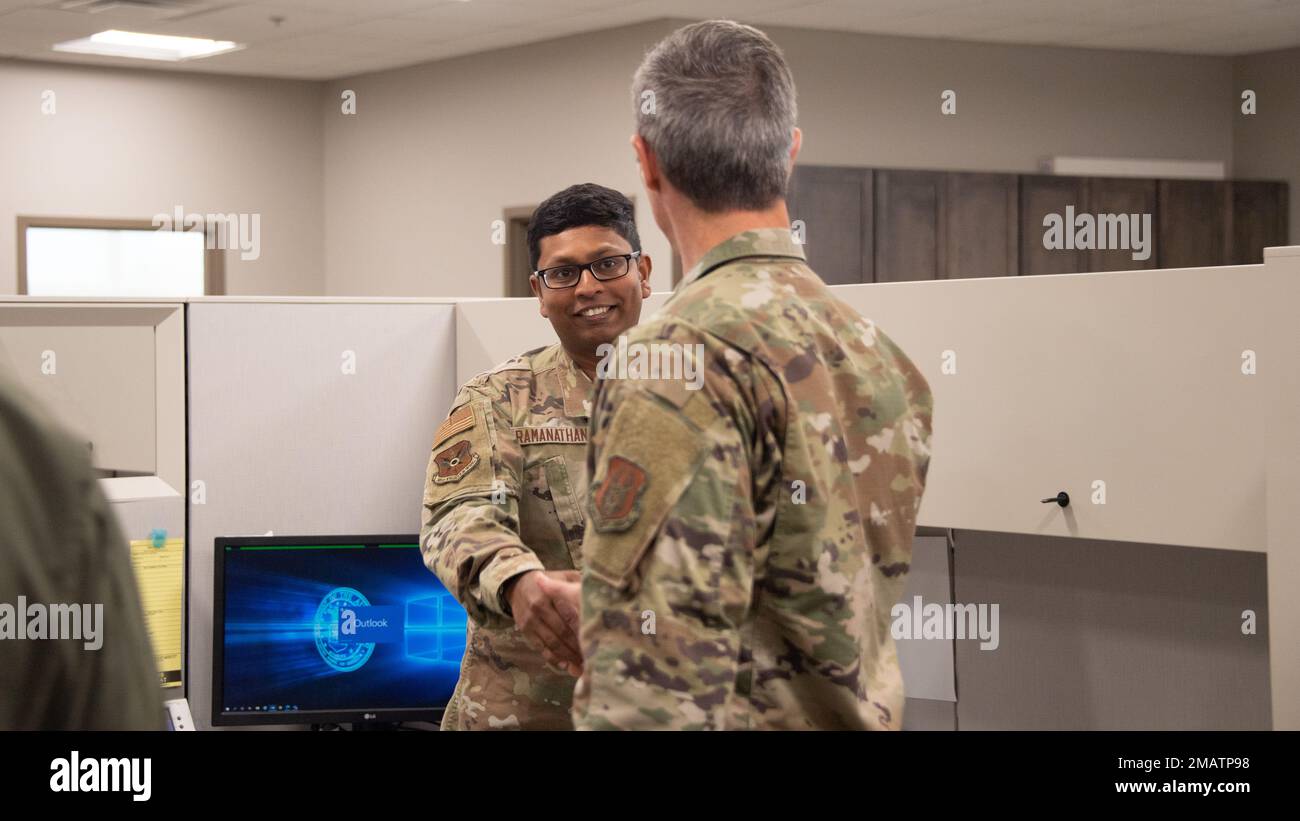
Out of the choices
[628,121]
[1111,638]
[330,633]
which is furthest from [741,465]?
[628,121]

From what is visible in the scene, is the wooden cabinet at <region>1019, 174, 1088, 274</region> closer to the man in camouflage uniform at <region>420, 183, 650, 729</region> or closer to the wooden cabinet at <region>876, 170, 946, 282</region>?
the wooden cabinet at <region>876, 170, 946, 282</region>

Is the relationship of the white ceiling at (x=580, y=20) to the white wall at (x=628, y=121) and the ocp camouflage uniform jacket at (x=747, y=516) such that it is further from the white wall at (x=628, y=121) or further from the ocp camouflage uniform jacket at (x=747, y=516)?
the ocp camouflage uniform jacket at (x=747, y=516)

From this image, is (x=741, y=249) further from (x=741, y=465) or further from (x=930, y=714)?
(x=930, y=714)

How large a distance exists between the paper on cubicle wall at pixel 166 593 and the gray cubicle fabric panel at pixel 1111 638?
54.4 inches

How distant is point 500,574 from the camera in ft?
4.71

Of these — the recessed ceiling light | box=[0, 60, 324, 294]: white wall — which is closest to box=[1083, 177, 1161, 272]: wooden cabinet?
the recessed ceiling light

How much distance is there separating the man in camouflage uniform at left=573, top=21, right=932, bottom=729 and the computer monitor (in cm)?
148

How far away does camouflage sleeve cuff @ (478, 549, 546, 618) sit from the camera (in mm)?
1427

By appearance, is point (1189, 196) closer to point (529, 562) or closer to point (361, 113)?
point (361, 113)

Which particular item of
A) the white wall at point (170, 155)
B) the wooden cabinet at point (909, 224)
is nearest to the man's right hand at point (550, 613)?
the wooden cabinet at point (909, 224)

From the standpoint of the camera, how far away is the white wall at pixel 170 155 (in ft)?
24.8

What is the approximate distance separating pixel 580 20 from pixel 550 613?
5646 mm

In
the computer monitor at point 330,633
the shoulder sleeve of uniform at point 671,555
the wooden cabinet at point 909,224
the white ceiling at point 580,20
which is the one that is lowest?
the computer monitor at point 330,633

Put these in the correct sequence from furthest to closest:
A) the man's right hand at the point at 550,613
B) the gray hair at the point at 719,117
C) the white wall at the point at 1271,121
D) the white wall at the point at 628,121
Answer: the white wall at the point at 1271,121 < the white wall at the point at 628,121 < the man's right hand at the point at 550,613 < the gray hair at the point at 719,117
